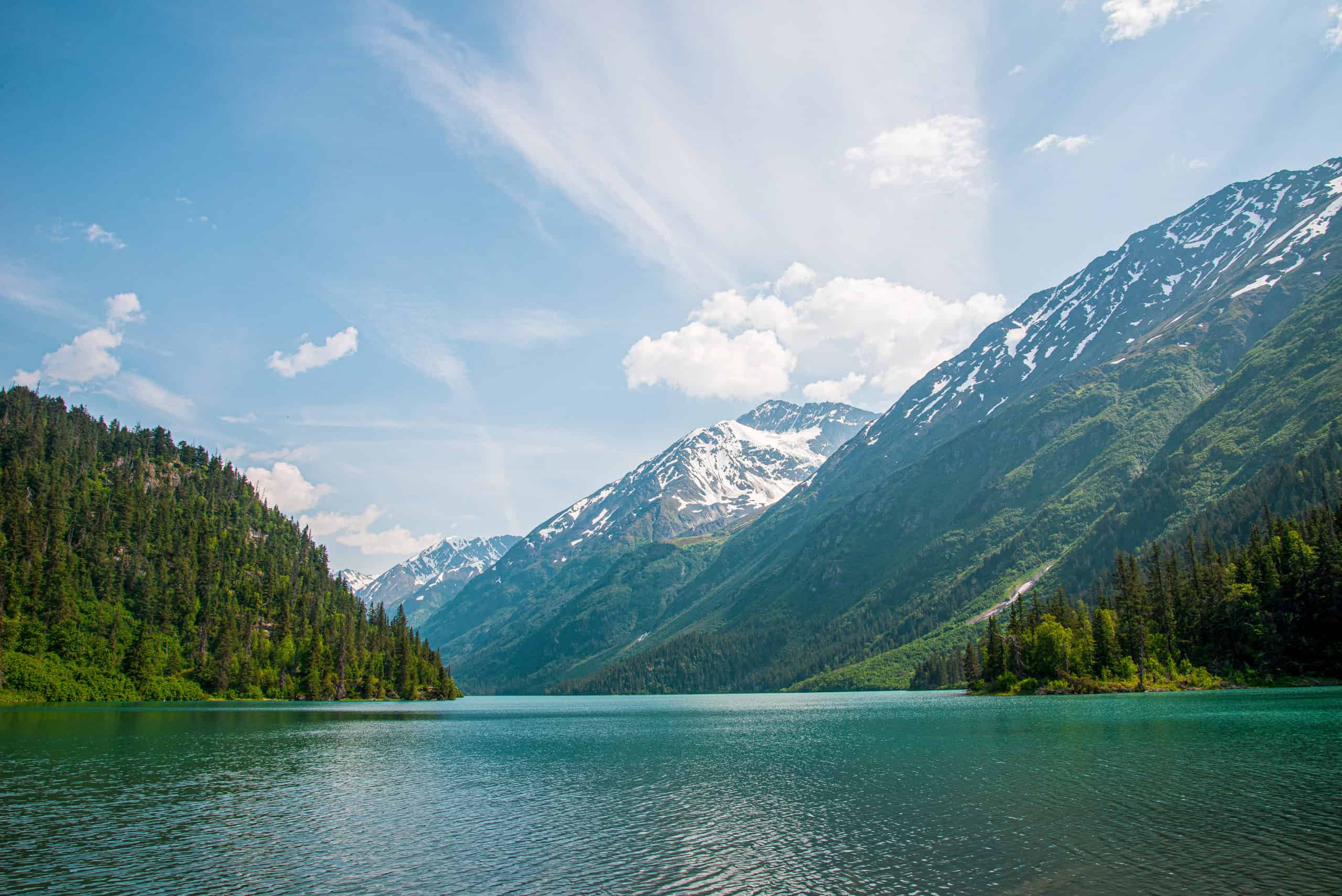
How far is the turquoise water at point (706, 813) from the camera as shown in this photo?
31734 millimetres

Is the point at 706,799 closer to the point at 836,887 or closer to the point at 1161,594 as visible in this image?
the point at 836,887

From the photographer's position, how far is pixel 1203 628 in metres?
145

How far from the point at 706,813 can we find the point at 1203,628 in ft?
448

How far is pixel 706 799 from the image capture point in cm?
5150

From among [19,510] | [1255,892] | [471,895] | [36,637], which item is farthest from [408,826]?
[19,510]

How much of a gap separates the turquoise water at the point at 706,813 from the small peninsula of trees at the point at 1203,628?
1849 inches

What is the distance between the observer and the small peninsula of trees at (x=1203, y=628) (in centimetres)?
12888

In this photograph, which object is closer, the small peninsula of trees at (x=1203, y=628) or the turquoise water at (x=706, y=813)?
the turquoise water at (x=706, y=813)

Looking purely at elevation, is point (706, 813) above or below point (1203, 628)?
below

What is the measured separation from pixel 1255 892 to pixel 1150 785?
2275cm

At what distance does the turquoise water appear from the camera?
31.7 metres

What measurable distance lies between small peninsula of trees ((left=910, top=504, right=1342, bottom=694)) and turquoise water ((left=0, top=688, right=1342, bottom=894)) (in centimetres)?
4696

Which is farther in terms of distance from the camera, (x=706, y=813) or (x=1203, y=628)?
(x=1203, y=628)

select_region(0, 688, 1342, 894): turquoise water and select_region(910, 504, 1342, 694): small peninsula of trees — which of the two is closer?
select_region(0, 688, 1342, 894): turquoise water
